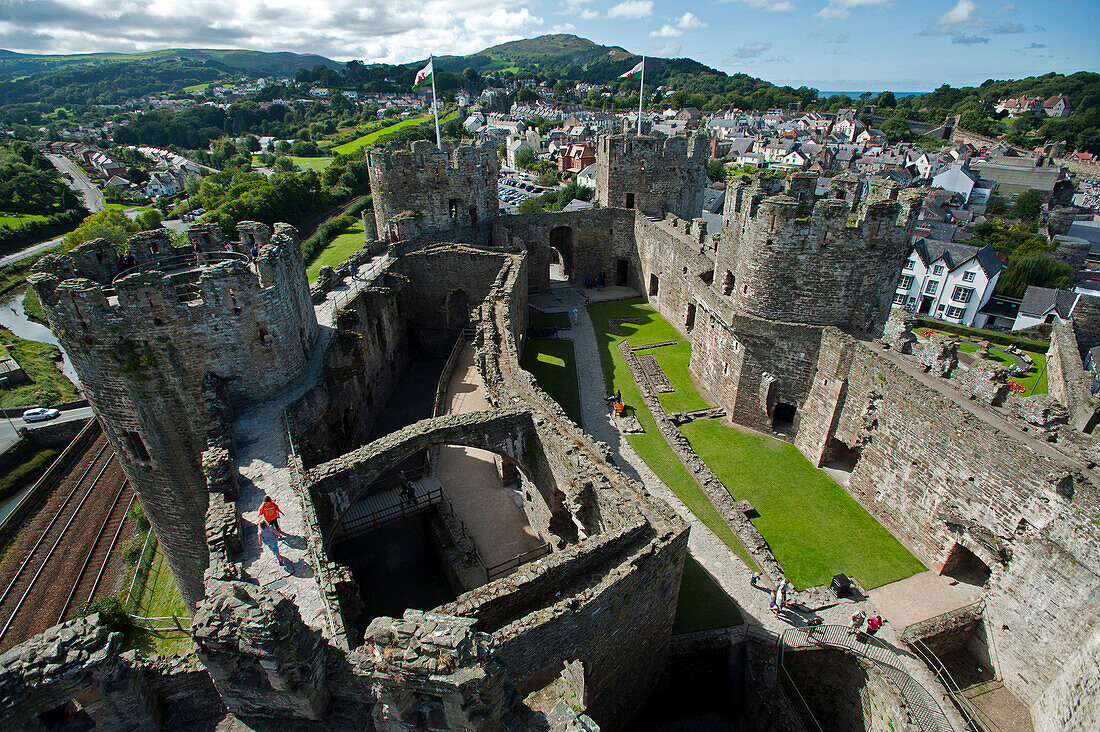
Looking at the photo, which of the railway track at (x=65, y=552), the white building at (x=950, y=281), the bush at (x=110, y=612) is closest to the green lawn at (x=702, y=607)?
the bush at (x=110, y=612)

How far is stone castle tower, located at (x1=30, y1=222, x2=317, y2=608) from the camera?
12242 millimetres

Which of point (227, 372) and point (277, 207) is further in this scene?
point (277, 207)

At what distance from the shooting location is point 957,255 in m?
46.6

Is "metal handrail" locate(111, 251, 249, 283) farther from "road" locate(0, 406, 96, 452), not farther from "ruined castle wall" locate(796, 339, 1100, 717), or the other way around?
"road" locate(0, 406, 96, 452)

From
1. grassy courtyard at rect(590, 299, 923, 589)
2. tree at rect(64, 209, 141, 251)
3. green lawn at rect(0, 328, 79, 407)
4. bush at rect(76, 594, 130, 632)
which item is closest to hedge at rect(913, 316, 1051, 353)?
grassy courtyard at rect(590, 299, 923, 589)

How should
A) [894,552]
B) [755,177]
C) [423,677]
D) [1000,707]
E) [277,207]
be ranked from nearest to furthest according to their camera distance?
[423,677], [1000,707], [894,552], [755,177], [277,207]

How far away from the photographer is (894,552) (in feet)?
49.0

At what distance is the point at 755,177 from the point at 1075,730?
1589 cm

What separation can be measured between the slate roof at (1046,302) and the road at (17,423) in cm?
6571

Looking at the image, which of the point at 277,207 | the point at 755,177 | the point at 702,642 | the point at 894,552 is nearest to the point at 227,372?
the point at 702,642

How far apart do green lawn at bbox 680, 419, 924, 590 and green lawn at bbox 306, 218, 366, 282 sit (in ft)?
134

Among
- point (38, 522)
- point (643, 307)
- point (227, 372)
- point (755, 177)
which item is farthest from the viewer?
point (643, 307)

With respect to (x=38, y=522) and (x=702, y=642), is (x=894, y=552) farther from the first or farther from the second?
(x=38, y=522)

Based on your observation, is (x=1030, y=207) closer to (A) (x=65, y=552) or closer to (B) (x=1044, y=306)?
(B) (x=1044, y=306)
